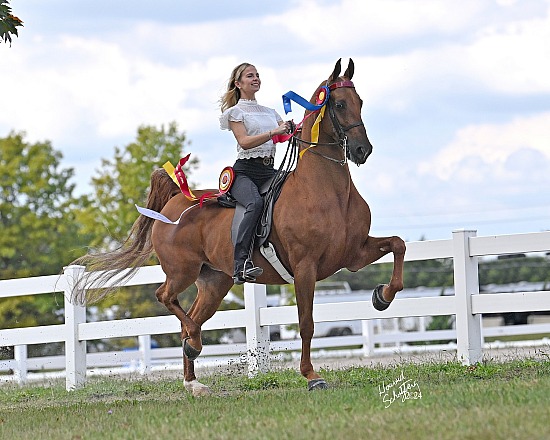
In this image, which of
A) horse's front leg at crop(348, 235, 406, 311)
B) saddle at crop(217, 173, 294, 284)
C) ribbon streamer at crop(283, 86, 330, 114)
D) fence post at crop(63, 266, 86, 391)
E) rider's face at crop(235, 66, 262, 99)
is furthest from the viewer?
fence post at crop(63, 266, 86, 391)

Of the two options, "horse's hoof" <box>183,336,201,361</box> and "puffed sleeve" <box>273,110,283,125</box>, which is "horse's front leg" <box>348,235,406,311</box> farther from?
"horse's hoof" <box>183,336,201,361</box>

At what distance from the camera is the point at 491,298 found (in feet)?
36.1

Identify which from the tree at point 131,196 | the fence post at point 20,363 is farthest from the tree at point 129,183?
the fence post at point 20,363

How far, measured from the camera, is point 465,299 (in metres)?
11.2

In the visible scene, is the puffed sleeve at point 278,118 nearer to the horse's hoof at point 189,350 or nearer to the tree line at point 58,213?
the horse's hoof at point 189,350

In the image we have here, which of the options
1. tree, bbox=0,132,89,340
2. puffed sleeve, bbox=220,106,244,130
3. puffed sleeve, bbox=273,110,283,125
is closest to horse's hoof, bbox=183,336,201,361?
puffed sleeve, bbox=220,106,244,130

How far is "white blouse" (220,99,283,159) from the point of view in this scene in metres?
9.46

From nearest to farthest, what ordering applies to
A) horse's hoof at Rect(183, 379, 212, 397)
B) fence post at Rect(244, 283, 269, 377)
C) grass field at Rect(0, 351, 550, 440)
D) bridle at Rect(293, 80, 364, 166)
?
grass field at Rect(0, 351, 550, 440) → bridle at Rect(293, 80, 364, 166) → horse's hoof at Rect(183, 379, 212, 397) → fence post at Rect(244, 283, 269, 377)

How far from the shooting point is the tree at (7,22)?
9.27 m

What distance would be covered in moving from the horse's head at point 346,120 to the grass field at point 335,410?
2.00 metres

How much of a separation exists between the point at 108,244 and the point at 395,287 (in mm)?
24016

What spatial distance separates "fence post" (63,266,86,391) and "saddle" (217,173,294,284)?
13.9 feet

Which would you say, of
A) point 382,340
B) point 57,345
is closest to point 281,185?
point 382,340

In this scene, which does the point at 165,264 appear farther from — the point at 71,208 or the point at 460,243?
the point at 71,208
